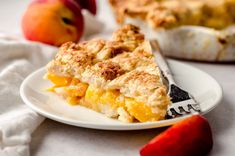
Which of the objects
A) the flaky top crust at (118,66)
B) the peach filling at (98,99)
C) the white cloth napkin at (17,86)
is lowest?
the white cloth napkin at (17,86)

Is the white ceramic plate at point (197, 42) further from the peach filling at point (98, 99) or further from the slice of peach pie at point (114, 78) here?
the peach filling at point (98, 99)

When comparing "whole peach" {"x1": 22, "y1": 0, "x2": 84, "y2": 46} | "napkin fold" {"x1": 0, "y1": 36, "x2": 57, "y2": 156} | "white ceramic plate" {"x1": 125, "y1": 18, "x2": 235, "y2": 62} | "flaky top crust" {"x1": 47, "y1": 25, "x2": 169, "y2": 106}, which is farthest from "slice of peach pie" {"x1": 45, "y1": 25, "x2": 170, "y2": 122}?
"whole peach" {"x1": 22, "y1": 0, "x2": 84, "y2": 46}

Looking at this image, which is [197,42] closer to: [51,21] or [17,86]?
[51,21]

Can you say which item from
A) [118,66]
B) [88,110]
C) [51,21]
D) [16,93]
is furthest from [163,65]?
[51,21]

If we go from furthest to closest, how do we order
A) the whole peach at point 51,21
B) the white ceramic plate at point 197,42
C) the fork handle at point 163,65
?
1. the whole peach at point 51,21
2. the white ceramic plate at point 197,42
3. the fork handle at point 163,65

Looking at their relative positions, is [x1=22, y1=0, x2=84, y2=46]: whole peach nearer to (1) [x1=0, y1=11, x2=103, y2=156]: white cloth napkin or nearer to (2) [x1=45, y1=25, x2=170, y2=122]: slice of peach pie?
(1) [x1=0, y1=11, x2=103, y2=156]: white cloth napkin

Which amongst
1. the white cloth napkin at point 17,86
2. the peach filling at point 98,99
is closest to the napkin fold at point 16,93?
the white cloth napkin at point 17,86

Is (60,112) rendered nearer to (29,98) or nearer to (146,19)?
(29,98)
